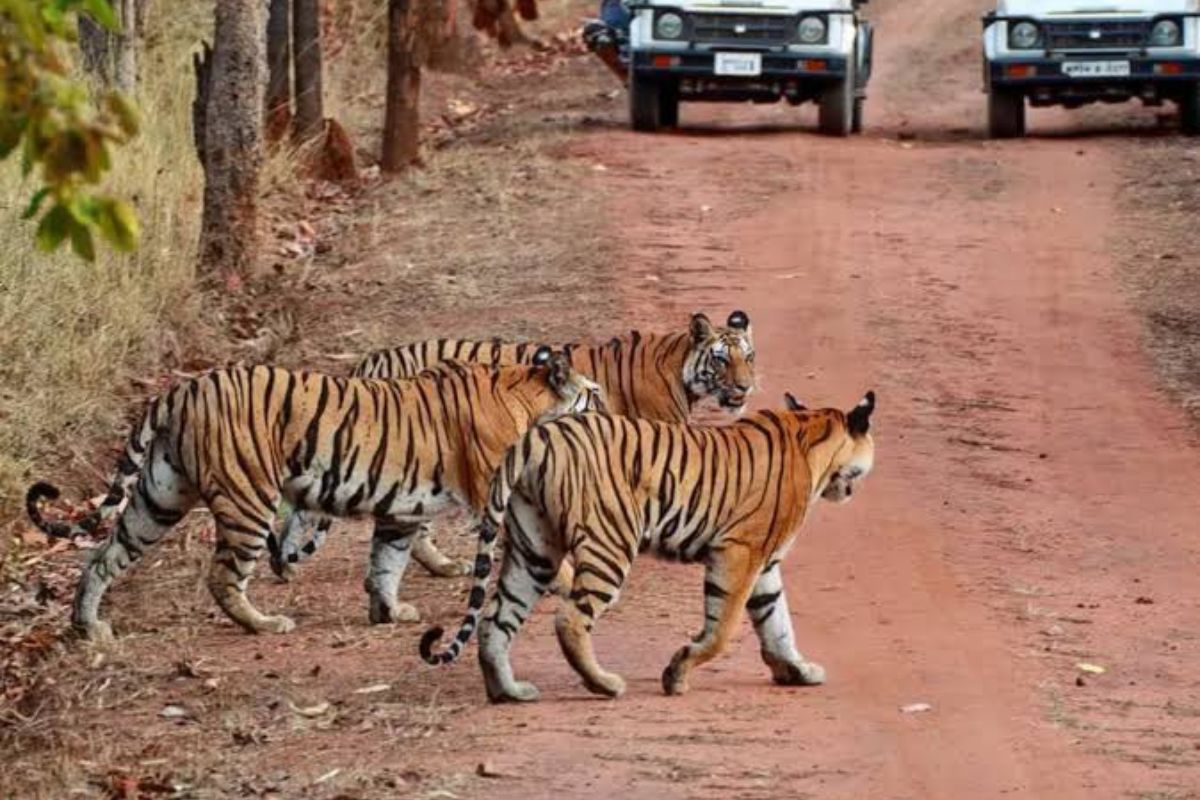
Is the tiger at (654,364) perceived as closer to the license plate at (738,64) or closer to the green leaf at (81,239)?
the green leaf at (81,239)

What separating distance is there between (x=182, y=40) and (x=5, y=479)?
41.0 feet

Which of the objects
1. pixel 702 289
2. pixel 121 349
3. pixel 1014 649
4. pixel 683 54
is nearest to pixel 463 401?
pixel 1014 649

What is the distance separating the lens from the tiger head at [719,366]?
11883 millimetres

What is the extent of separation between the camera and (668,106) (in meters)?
25.2

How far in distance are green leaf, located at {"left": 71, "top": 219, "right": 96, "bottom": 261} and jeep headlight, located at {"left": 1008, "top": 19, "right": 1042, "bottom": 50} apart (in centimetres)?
1975

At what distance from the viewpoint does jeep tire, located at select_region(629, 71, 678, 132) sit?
24.4 meters

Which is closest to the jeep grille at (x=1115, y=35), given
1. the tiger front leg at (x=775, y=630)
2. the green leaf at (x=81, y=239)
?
the tiger front leg at (x=775, y=630)

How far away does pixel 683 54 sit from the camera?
2414cm

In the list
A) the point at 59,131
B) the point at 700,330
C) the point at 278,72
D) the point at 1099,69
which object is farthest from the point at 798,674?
the point at 1099,69

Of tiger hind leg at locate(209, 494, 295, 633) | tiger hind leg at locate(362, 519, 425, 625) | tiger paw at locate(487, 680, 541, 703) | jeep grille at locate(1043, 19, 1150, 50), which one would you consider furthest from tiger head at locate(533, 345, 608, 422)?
jeep grille at locate(1043, 19, 1150, 50)

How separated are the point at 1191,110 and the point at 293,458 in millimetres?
15769

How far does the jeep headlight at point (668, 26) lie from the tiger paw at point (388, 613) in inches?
553

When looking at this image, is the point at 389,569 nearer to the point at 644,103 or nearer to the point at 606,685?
the point at 606,685

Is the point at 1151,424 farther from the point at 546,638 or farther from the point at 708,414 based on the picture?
the point at 546,638
